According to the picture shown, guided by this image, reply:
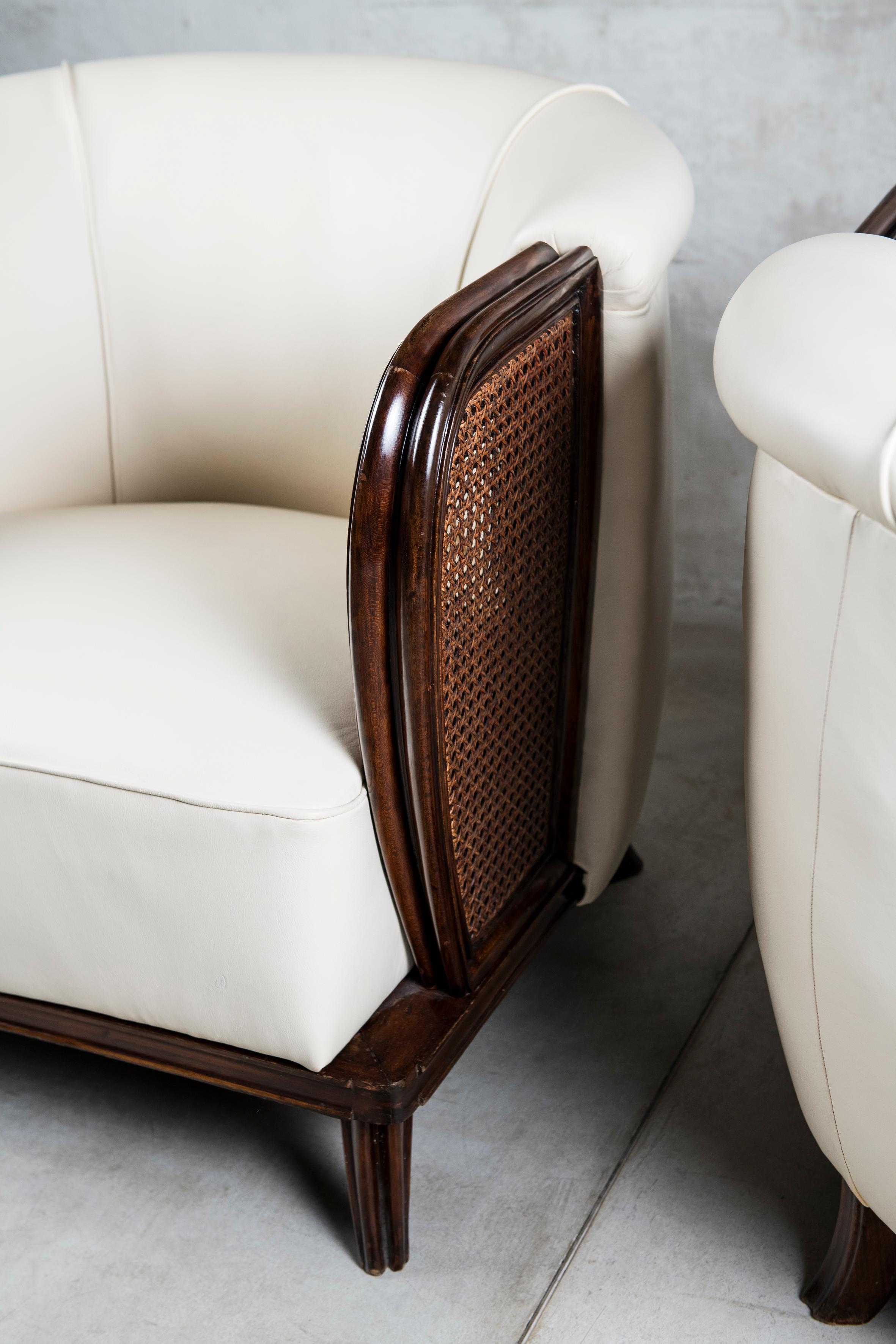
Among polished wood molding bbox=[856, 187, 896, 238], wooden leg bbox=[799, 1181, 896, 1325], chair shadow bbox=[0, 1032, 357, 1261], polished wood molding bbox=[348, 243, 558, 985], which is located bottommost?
chair shadow bbox=[0, 1032, 357, 1261]

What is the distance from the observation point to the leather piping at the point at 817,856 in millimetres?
727

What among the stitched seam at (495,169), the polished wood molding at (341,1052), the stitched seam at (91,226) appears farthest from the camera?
the stitched seam at (91,226)

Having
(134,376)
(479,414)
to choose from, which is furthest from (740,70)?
(479,414)

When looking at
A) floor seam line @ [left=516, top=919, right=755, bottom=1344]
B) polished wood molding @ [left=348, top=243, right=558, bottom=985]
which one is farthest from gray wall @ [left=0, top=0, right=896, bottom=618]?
polished wood molding @ [left=348, top=243, right=558, bottom=985]

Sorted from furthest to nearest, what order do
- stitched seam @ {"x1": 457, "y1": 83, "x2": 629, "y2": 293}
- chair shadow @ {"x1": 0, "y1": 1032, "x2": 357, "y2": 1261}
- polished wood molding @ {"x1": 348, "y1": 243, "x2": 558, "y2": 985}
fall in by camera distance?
1. stitched seam @ {"x1": 457, "y1": 83, "x2": 629, "y2": 293}
2. chair shadow @ {"x1": 0, "y1": 1032, "x2": 357, "y2": 1261}
3. polished wood molding @ {"x1": 348, "y1": 243, "x2": 558, "y2": 985}

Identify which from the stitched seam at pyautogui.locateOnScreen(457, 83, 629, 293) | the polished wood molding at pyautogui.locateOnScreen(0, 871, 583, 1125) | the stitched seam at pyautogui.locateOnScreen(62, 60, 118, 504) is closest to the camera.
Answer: the polished wood molding at pyautogui.locateOnScreen(0, 871, 583, 1125)

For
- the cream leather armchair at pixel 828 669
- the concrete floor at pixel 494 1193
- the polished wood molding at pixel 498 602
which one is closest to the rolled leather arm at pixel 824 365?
the cream leather armchair at pixel 828 669

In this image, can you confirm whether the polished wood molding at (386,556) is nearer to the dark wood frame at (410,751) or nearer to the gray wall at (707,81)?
the dark wood frame at (410,751)

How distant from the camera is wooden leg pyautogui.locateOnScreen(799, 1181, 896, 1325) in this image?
951 mm

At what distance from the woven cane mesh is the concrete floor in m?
0.24

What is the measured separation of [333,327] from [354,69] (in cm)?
29

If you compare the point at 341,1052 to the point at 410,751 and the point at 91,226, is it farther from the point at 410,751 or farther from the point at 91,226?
the point at 91,226

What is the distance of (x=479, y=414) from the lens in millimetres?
931

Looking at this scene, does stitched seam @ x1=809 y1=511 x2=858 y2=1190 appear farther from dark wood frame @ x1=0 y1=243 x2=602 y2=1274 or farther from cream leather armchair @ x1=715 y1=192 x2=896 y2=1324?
dark wood frame @ x1=0 y1=243 x2=602 y2=1274
